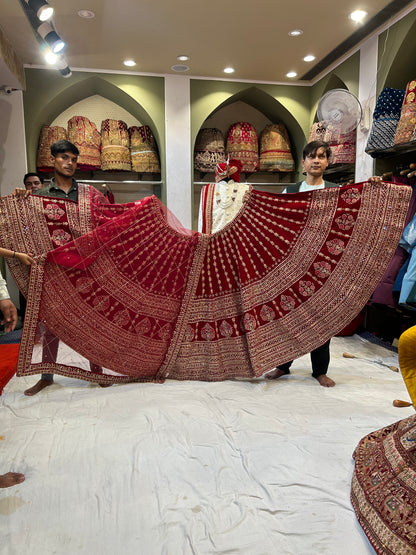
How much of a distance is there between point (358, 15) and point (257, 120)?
2211mm

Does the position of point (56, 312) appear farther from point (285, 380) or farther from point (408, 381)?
point (408, 381)

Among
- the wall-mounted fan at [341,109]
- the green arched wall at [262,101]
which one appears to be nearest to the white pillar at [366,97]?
the wall-mounted fan at [341,109]

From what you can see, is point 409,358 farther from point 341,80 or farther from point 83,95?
point 83,95

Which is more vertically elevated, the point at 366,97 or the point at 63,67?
the point at 63,67

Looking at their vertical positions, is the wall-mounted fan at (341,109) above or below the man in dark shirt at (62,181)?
above

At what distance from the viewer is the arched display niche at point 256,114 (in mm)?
5074

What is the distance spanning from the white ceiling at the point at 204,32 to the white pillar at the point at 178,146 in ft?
0.64

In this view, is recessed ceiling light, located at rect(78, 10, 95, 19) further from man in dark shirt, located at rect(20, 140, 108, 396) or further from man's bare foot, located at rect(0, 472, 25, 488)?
man's bare foot, located at rect(0, 472, 25, 488)

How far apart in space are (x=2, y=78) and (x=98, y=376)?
331cm

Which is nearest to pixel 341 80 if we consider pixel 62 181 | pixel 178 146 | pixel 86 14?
pixel 178 146

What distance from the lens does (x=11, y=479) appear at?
61.1 inches

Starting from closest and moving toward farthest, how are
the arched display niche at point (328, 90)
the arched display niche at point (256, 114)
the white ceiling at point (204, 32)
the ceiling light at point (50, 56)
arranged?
the white ceiling at point (204, 32) → the ceiling light at point (50, 56) → the arched display niche at point (328, 90) → the arched display niche at point (256, 114)

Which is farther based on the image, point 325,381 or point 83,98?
point 83,98

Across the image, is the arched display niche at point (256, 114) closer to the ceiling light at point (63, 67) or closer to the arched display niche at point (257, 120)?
the arched display niche at point (257, 120)
